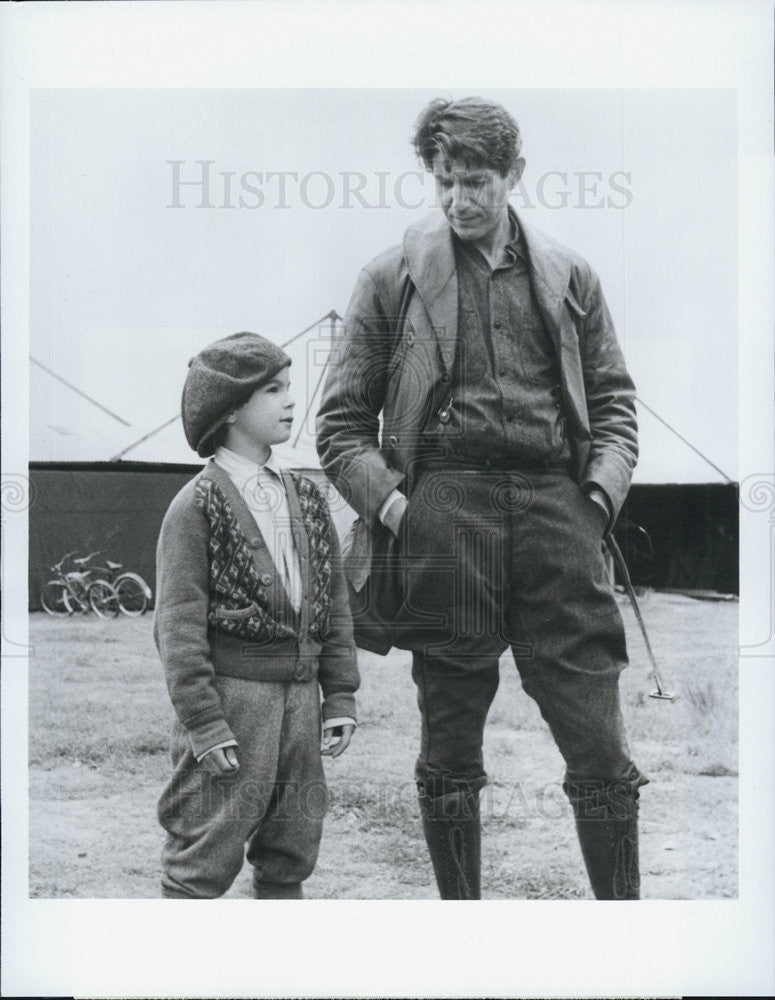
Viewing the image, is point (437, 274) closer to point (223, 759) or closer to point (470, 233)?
point (470, 233)

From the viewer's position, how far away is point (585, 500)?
5.10m

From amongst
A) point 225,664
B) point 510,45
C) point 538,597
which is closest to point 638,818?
point 538,597

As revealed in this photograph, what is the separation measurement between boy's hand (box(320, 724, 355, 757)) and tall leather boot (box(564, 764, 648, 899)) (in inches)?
30.9

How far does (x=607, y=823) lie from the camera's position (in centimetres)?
517

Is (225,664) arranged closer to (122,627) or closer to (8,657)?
(122,627)

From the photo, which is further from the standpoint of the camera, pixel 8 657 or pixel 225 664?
pixel 8 657

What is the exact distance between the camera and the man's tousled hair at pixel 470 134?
5109mm

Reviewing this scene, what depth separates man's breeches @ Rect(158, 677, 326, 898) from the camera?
4992mm

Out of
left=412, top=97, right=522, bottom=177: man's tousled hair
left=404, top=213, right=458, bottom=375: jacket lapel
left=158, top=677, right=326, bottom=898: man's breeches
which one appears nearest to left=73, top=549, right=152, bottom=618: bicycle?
left=158, top=677, right=326, bottom=898: man's breeches

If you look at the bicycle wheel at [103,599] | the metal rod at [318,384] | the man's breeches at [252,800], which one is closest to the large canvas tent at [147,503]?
the metal rod at [318,384]

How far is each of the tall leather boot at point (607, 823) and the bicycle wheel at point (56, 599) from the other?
189 cm

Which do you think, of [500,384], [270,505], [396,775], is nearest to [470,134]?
[500,384]

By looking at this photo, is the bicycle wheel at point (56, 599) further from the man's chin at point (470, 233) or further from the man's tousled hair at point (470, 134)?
the man's tousled hair at point (470, 134)

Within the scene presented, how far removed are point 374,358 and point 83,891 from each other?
219 centimetres
